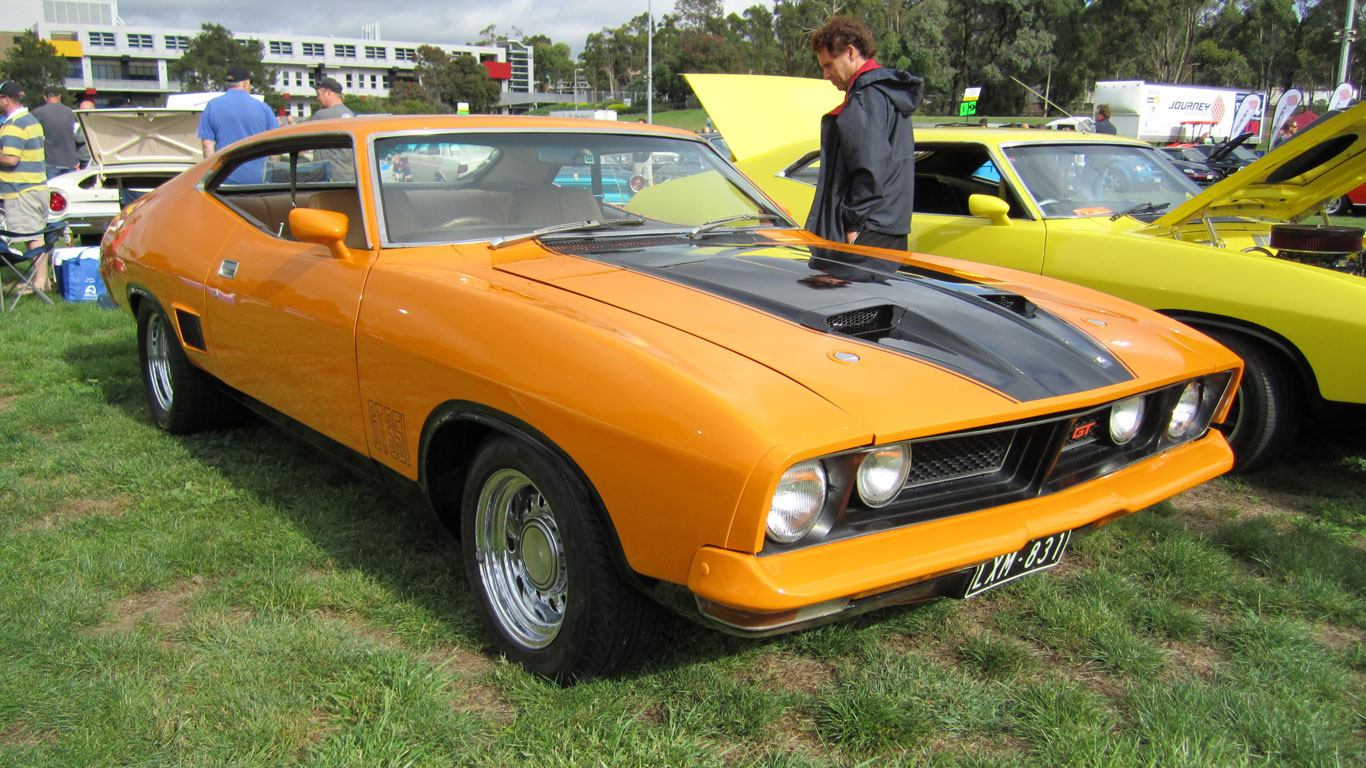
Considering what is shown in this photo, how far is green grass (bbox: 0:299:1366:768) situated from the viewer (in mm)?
2119

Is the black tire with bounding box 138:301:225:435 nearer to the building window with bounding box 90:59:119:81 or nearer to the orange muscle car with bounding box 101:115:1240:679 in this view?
the orange muscle car with bounding box 101:115:1240:679

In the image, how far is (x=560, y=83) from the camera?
366 feet

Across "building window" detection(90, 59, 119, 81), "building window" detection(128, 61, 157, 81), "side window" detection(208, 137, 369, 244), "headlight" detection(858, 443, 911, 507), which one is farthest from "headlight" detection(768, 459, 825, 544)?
"building window" detection(128, 61, 157, 81)

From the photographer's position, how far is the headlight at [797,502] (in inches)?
72.6

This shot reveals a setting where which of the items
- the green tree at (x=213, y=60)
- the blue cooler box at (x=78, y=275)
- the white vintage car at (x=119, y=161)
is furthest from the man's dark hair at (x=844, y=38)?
the green tree at (x=213, y=60)

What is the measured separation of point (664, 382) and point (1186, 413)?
5.33 feet

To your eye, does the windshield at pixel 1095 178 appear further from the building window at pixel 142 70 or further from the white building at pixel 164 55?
the building window at pixel 142 70

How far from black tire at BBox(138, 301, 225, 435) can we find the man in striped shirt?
415cm

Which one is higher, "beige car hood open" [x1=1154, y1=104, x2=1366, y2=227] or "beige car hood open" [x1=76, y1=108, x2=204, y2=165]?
"beige car hood open" [x1=76, y1=108, x2=204, y2=165]

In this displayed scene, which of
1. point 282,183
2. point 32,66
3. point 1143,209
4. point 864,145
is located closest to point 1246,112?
point 1143,209

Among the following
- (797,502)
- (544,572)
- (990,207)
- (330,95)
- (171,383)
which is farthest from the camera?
(330,95)

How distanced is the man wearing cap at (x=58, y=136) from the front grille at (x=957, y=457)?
10.6m

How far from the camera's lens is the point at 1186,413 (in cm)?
267

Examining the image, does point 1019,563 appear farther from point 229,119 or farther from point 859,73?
point 229,119
